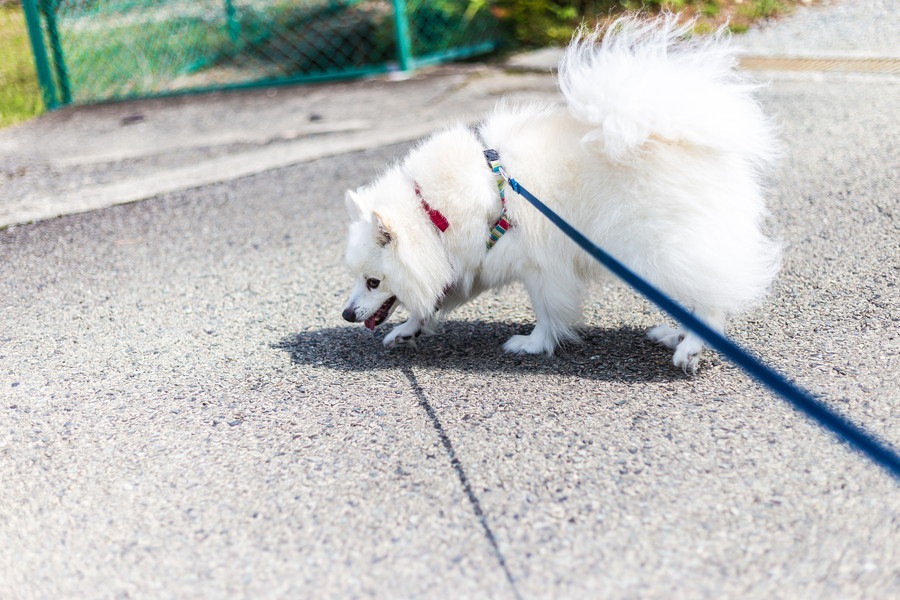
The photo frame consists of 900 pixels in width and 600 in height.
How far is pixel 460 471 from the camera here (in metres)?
2.82

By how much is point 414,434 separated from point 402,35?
667cm

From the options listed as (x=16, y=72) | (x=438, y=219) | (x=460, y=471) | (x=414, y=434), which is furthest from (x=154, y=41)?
(x=460, y=471)

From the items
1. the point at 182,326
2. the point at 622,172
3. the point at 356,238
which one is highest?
the point at 622,172

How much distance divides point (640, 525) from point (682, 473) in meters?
0.32

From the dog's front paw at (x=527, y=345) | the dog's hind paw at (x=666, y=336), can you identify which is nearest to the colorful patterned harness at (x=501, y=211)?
the dog's front paw at (x=527, y=345)

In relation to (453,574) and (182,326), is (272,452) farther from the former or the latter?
(182,326)

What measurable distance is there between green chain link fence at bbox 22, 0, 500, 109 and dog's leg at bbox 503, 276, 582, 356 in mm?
6000

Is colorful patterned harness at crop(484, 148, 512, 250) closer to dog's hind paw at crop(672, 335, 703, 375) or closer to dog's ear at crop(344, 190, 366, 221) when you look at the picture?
dog's ear at crop(344, 190, 366, 221)


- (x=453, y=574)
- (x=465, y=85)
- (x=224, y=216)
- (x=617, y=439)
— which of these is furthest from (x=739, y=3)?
(x=453, y=574)

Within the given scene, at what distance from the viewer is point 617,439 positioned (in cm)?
294

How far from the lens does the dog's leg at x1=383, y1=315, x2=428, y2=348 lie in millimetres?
3879

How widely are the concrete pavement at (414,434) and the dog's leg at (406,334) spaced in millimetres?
86

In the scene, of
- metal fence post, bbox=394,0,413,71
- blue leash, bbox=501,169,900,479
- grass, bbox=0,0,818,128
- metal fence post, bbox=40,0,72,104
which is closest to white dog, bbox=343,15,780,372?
blue leash, bbox=501,169,900,479

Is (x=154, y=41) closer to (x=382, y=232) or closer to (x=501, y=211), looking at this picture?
(x=382, y=232)
